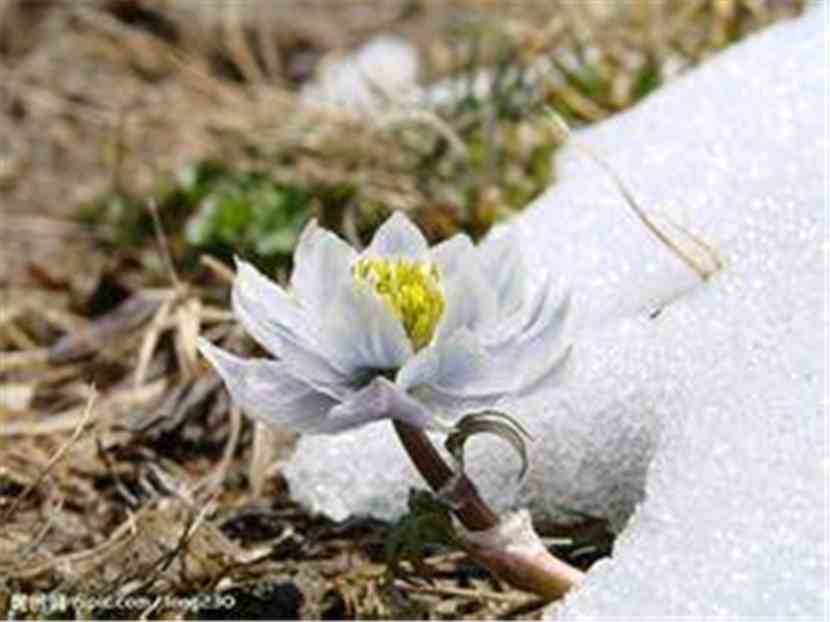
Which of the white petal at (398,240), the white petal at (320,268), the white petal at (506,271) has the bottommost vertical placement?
the white petal at (506,271)

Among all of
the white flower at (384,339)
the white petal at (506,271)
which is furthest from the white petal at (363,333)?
the white petal at (506,271)

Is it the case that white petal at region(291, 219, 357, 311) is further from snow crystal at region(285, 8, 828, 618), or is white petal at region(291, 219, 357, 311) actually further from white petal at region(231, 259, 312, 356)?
snow crystal at region(285, 8, 828, 618)

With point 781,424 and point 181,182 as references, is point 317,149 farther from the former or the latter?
point 781,424

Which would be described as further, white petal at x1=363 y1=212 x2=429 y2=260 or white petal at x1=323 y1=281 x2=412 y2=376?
white petal at x1=363 y1=212 x2=429 y2=260

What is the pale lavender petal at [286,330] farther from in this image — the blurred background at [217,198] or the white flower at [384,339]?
the blurred background at [217,198]

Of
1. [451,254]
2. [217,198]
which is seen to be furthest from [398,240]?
[217,198]

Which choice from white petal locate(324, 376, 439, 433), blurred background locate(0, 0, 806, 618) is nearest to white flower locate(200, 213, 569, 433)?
white petal locate(324, 376, 439, 433)

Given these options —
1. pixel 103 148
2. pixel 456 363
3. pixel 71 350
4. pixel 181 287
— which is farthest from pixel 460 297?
pixel 103 148
